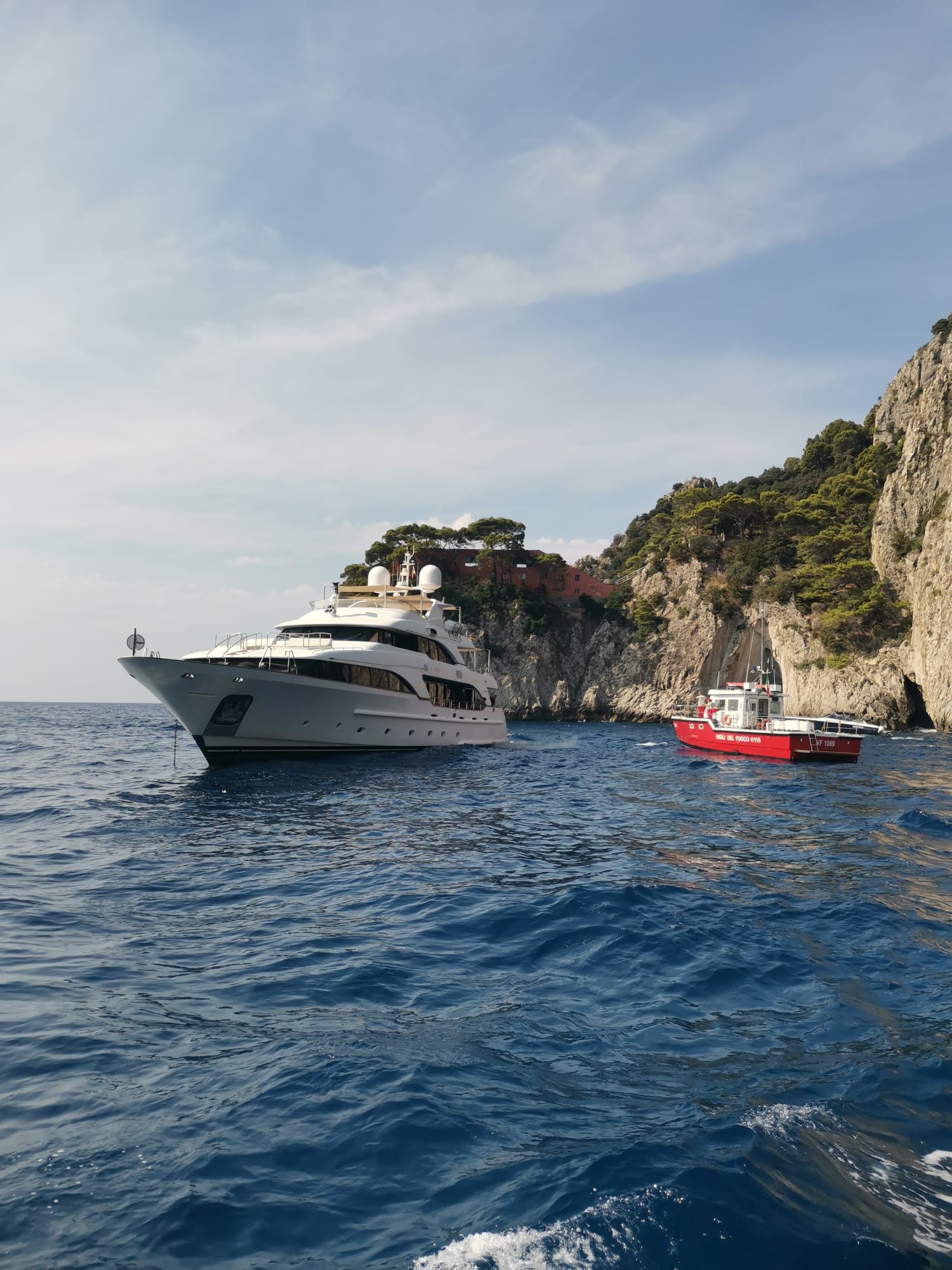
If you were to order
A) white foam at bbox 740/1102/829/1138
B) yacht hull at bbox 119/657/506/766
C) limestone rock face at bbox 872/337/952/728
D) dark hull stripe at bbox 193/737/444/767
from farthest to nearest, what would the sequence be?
1. limestone rock face at bbox 872/337/952/728
2. dark hull stripe at bbox 193/737/444/767
3. yacht hull at bbox 119/657/506/766
4. white foam at bbox 740/1102/829/1138

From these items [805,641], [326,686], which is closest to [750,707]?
[326,686]

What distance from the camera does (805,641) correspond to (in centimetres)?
6831

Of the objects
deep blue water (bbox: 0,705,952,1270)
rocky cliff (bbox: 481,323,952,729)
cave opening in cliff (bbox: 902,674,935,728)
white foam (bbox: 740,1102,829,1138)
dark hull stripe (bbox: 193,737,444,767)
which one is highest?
rocky cliff (bbox: 481,323,952,729)

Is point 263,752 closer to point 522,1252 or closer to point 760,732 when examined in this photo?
point 760,732

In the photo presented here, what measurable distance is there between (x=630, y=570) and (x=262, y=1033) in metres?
94.5

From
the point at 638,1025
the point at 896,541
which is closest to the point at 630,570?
the point at 896,541

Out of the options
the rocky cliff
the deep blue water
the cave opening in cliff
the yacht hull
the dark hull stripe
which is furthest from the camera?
the cave opening in cliff

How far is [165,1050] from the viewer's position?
19.5 feet

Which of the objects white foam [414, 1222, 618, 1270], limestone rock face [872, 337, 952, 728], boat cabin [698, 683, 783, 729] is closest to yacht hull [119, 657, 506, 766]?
boat cabin [698, 683, 783, 729]

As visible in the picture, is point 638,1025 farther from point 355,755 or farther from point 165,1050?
point 355,755

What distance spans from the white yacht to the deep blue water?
10.4m

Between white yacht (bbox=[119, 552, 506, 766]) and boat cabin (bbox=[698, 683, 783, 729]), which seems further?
boat cabin (bbox=[698, 683, 783, 729])

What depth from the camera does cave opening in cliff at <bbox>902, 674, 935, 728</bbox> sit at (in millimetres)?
62000

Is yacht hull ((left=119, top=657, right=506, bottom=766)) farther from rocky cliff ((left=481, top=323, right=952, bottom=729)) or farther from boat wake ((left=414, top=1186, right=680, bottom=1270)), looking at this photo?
rocky cliff ((left=481, top=323, right=952, bottom=729))
